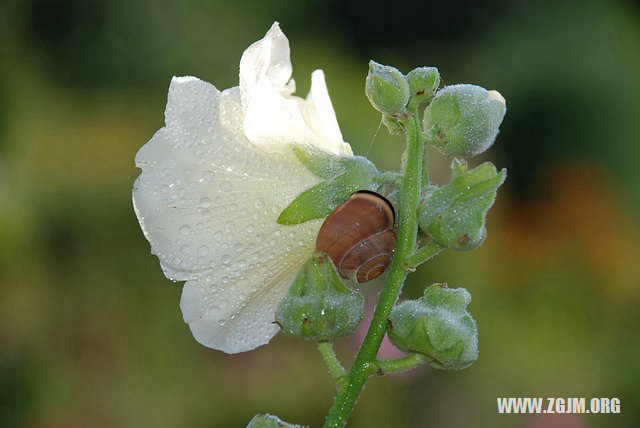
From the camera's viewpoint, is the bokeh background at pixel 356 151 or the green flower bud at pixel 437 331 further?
the bokeh background at pixel 356 151

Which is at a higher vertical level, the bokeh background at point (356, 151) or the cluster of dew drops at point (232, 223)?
the cluster of dew drops at point (232, 223)

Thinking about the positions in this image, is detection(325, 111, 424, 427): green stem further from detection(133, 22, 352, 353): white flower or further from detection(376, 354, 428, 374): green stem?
detection(133, 22, 352, 353): white flower

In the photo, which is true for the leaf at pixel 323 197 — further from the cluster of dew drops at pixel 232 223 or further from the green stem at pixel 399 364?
the green stem at pixel 399 364

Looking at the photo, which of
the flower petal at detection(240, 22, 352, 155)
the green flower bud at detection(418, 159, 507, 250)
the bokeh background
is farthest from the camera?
the bokeh background

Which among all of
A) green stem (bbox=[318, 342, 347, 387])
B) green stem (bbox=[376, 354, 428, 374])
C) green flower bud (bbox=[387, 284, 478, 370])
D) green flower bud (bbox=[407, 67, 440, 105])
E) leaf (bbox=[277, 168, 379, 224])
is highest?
green flower bud (bbox=[407, 67, 440, 105])

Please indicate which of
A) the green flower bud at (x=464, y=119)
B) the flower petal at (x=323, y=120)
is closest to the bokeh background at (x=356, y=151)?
the flower petal at (x=323, y=120)

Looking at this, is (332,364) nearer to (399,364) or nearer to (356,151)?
(399,364)

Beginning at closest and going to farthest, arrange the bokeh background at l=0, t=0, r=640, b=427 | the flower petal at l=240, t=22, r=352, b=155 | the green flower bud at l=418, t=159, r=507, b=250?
the green flower bud at l=418, t=159, r=507, b=250, the flower petal at l=240, t=22, r=352, b=155, the bokeh background at l=0, t=0, r=640, b=427

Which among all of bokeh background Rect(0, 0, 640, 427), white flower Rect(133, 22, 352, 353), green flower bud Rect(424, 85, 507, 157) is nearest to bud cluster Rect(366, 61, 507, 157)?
green flower bud Rect(424, 85, 507, 157)
